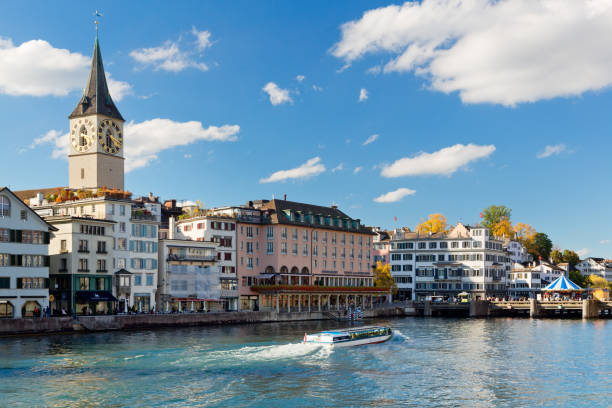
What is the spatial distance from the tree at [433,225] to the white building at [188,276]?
76.8 metres

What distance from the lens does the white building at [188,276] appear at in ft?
356

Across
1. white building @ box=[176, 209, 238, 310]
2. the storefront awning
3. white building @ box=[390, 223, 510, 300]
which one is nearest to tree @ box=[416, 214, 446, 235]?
white building @ box=[390, 223, 510, 300]

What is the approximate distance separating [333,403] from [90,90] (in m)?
117

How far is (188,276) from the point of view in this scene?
365 feet

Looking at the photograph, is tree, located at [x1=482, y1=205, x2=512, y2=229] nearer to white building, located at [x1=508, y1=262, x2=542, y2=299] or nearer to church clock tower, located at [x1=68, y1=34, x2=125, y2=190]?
white building, located at [x1=508, y1=262, x2=542, y2=299]

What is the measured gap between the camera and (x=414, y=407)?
1651 inches

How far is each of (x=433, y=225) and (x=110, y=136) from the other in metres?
78.9

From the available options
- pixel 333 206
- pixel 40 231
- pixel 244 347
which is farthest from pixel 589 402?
pixel 333 206

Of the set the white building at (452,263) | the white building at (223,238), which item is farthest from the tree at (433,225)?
the white building at (223,238)

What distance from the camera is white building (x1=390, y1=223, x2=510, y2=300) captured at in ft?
533

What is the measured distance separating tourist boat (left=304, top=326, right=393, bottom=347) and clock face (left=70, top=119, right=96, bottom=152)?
86.0 metres

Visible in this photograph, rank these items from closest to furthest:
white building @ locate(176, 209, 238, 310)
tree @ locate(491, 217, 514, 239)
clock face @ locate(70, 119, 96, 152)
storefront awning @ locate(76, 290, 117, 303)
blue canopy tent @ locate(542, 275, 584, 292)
A: storefront awning @ locate(76, 290, 117, 303), white building @ locate(176, 209, 238, 310), blue canopy tent @ locate(542, 275, 584, 292), clock face @ locate(70, 119, 96, 152), tree @ locate(491, 217, 514, 239)

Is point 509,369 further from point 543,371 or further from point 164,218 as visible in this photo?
point 164,218

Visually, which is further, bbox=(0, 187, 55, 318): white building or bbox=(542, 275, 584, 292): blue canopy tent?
bbox=(542, 275, 584, 292): blue canopy tent
